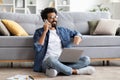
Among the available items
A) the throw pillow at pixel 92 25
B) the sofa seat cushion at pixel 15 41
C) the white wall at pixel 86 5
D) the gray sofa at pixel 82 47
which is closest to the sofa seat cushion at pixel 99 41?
the gray sofa at pixel 82 47

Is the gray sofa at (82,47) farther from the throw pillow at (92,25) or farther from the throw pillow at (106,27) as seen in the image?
the throw pillow at (92,25)

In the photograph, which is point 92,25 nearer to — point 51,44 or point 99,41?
point 99,41

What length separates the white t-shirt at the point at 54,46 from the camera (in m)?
3.33

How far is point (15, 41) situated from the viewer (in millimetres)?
3686

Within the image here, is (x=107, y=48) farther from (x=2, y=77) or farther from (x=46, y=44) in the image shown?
(x=2, y=77)

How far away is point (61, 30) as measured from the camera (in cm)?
346

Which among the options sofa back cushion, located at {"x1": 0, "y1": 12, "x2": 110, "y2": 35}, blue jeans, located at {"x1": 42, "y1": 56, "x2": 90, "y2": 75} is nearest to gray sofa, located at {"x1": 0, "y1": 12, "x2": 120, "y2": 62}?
blue jeans, located at {"x1": 42, "y1": 56, "x2": 90, "y2": 75}

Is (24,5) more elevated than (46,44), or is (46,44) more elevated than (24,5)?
(24,5)

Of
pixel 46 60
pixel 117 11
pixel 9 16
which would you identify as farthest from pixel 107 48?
pixel 117 11

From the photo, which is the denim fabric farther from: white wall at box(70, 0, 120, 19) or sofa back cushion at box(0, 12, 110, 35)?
white wall at box(70, 0, 120, 19)

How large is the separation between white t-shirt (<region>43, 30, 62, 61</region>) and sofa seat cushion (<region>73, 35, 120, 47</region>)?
53 centimetres

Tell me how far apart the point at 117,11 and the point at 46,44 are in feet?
11.8

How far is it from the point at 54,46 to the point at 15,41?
624 millimetres

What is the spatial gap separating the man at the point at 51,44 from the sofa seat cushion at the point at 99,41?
409 mm
